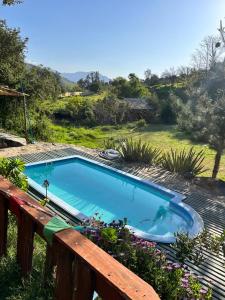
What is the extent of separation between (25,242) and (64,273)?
2.37 ft

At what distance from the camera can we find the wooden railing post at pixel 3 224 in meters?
3.04

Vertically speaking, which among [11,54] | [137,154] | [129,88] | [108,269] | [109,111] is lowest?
[137,154]

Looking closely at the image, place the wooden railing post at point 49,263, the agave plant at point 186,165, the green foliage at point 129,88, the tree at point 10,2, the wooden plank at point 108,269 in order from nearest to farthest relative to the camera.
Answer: the wooden plank at point 108,269, the wooden railing post at point 49,263, the tree at point 10,2, the agave plant at point 186,165, the green foliage at point 129,88

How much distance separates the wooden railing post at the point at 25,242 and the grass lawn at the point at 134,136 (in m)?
15.5

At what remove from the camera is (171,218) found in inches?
353

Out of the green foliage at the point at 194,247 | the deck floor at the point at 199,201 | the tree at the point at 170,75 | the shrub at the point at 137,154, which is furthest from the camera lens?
the tree at the point at 170,75

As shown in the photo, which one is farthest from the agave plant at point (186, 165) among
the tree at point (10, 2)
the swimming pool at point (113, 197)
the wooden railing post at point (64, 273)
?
the wooden railing post at point (64, 273)

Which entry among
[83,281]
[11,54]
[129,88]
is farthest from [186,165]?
[129,88]

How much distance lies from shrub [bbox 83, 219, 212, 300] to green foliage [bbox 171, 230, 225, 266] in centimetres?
110

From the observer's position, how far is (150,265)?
12.1 ft

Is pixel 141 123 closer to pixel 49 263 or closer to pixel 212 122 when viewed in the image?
pixel 212 122

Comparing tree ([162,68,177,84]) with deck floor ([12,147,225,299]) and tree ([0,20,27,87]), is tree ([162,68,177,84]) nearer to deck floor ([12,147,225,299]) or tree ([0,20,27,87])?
tree ([0,20,27,87])

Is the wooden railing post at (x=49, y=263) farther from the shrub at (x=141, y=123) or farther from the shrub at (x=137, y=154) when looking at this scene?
the shrub at (x=141, y=123)

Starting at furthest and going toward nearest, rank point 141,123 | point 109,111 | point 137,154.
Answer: point 141,123 → point 109,111 → point 137,154
